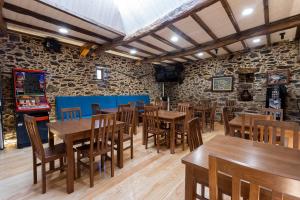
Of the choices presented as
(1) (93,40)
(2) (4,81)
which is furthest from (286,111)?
(2) (4,81)

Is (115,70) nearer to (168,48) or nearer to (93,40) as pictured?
(93,40)

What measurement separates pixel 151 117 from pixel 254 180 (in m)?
2.80

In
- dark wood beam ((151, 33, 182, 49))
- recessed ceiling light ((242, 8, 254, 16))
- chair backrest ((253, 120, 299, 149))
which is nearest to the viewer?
chair backrest ((253, 120, 299, 149))

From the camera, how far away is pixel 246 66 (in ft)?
19.4

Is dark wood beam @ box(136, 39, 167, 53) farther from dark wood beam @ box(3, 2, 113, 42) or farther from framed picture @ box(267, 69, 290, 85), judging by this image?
framed picture @ box(267, 69, 290, 85)

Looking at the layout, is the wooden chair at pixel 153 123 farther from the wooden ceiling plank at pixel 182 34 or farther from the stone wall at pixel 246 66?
the stone wall at pixel 246 66

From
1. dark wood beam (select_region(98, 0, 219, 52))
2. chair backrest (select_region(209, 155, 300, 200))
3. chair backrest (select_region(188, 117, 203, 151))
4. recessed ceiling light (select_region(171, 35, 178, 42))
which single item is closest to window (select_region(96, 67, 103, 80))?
dark wood beam (select_region(98, 0, 219, 52))

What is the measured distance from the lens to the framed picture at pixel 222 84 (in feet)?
20.8

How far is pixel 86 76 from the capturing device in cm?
530

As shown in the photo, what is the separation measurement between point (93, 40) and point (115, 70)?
5.68 ft

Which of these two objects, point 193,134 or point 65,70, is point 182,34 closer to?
point 193,134

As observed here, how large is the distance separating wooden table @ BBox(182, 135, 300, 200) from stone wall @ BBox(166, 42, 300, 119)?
5086mm

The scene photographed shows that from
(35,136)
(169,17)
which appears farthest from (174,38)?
(35,136)

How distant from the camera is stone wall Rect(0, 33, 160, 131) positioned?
3809 mm
